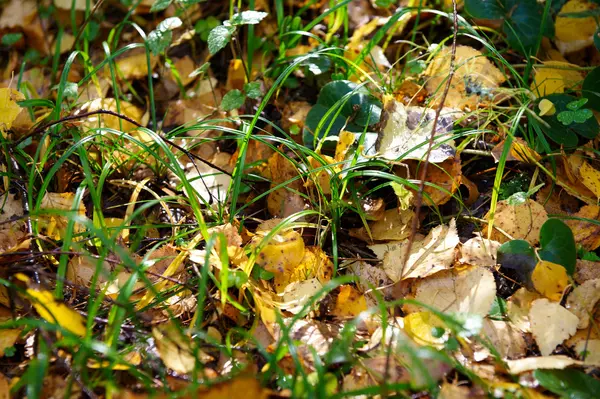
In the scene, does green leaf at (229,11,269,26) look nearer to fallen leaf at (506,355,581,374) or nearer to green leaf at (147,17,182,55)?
green leaf at (147,17,182,55)

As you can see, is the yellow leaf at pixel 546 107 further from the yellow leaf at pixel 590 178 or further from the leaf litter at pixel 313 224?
the yellow leaf at pixel 590 178

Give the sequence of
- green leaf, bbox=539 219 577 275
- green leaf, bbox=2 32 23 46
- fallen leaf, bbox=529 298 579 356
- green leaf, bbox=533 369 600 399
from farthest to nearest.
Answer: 1. green leaf, bbox=2 32 23 46
2. green leaf, bbox=539 219 577 275
3. fallen leaf, bbox=529 298 579 356
4. green leaf, bbox=533 369 600 399

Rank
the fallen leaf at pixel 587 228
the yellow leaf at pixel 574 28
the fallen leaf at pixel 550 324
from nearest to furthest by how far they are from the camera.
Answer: the fallen leaf at pixel 550 324
the fallen leaf at pixel 587 228
the yellow leaf at pixel 574 28

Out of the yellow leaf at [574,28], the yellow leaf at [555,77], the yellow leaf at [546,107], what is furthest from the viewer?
the yellow leaf at [574,28]

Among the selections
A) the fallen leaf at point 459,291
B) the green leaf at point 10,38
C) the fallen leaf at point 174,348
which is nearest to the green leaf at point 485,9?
the fallen leaf at point 459,291

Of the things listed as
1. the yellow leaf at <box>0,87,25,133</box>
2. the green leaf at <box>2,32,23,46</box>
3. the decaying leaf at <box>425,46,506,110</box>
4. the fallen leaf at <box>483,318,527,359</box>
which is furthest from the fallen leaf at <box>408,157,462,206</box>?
the green leaf at <box>2,32,23,46</box>
